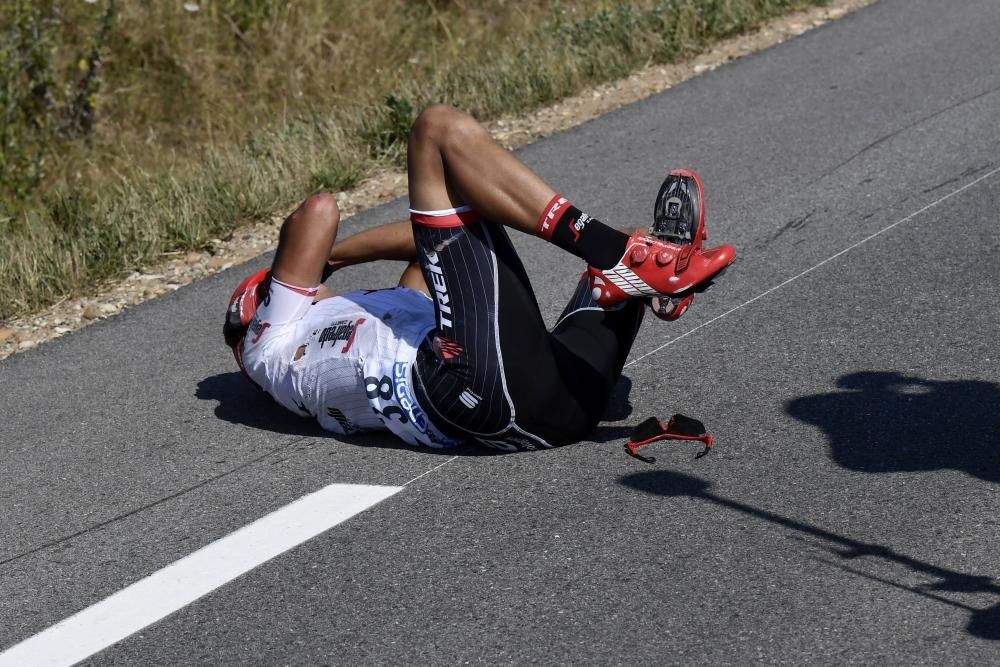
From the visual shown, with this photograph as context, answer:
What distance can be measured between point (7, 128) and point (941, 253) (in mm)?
6192

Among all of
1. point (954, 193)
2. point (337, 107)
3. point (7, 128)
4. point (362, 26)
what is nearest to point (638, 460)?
point (954, 193)

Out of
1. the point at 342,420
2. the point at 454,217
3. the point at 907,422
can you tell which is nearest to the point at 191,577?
the point at 342,420

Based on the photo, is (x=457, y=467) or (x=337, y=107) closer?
(x=457, y=467)

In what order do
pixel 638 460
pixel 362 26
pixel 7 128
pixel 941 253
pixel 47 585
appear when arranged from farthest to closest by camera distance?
pixel 362 26
pixel 7 128
pixel 941 253
pixel 638 460
pixel 47 585

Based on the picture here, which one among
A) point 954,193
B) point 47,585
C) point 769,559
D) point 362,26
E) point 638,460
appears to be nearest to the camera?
point 769,559

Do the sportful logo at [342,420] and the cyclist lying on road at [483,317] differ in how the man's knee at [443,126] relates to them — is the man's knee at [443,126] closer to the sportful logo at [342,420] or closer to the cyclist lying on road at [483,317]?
the cyclist lying on road at [483,317]

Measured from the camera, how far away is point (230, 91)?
36.4ft

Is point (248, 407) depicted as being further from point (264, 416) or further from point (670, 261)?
point (670, 261)

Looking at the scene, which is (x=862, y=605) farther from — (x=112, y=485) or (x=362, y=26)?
(x=362, y=26)

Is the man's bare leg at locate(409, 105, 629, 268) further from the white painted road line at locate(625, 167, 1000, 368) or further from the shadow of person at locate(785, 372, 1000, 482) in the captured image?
the white painted road line at locate(625, 167, 1000, 368)

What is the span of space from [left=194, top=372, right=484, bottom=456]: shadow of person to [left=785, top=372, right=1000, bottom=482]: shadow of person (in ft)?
3.77

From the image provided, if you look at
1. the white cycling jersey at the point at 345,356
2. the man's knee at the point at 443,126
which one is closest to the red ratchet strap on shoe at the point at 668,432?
the white cycling jersey at the point at 345,356

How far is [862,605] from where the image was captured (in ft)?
11.2

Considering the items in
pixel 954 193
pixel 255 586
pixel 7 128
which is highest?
pixel 7 128
